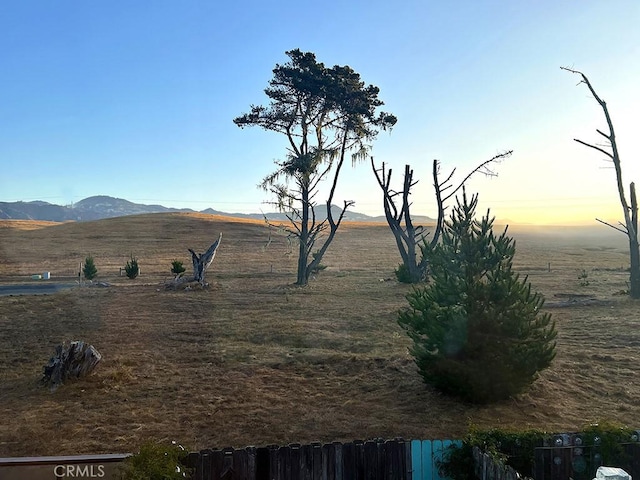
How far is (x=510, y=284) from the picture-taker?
345 inches

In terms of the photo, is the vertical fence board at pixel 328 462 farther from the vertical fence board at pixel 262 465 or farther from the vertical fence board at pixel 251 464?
the vertical fence board at pixel 251 464

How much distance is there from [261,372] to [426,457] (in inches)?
229

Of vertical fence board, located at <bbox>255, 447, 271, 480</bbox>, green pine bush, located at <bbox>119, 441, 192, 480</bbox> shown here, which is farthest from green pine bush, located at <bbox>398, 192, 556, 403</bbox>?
green pine bush, located at <bbox>119, 441, 192, 480</bbox>

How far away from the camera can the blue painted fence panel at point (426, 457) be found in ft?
19.3

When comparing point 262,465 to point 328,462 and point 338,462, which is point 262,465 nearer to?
point 328,462

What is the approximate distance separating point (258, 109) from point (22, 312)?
52.4ft

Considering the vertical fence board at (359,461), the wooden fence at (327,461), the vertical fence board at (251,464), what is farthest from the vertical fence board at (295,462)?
the vertical fence board at (359,461)

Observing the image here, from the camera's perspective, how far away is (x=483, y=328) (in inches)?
342

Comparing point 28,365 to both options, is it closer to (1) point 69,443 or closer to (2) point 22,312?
(1) point 69,443

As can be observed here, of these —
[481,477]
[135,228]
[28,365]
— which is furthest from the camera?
[135,228]

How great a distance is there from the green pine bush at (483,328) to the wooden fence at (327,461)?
9.83ft

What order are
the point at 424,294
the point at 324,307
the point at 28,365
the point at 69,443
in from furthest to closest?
the point at 324,307 < the point at 28,365 < the point at 424,294 < the point at 69,443

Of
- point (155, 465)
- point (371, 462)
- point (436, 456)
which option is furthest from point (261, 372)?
point (155, 465)

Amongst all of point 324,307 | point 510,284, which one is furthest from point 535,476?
point 324,307
